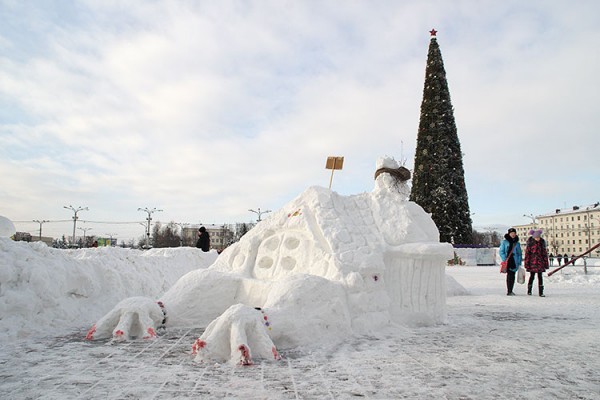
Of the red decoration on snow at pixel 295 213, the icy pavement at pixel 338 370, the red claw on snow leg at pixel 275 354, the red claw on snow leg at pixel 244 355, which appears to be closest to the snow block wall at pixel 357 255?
the red decoration on snow at pixel 295 213

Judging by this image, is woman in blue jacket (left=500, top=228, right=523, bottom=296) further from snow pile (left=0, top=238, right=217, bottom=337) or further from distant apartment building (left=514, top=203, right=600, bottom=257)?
distant apartment building (left=514, top=203, right=600, bottom=257)

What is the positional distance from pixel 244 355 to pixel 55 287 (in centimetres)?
300

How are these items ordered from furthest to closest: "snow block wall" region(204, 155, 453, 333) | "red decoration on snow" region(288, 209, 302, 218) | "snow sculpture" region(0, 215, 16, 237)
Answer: "snow sculpture" region(0, 215, 16, 237) < "red decoration on snow" region(288, 209, 302, 218) < "snow block wall" region(204, 155, 453, 333)

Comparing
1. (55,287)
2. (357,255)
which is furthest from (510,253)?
(55,287)

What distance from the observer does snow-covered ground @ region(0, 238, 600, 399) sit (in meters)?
2.60

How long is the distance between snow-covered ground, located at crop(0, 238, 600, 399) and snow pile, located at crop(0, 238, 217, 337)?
0.05 ft

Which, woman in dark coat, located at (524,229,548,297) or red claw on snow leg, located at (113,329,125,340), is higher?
woman in dark coat, located at (524,229,548,297)

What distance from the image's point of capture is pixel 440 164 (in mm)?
23750

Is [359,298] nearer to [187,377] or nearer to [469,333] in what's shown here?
[469,333]

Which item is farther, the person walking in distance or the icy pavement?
the person walking in distance

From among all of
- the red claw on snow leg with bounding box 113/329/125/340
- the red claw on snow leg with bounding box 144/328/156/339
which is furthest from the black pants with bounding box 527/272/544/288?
the red claw on snow leg with bounding box 113/329/125/340

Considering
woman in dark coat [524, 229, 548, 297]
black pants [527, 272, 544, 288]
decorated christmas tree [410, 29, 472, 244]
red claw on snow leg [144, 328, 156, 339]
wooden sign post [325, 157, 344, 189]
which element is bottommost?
red claw on snow leg [144, 328, 156, 339]

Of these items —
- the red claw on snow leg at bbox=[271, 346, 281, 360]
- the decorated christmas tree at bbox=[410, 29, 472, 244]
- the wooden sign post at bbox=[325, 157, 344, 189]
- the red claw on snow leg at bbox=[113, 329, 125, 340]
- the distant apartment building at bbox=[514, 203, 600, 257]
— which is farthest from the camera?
the distant apartment building at bbox=[514, 203, 600, 257]

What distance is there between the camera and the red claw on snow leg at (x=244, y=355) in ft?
10.1
